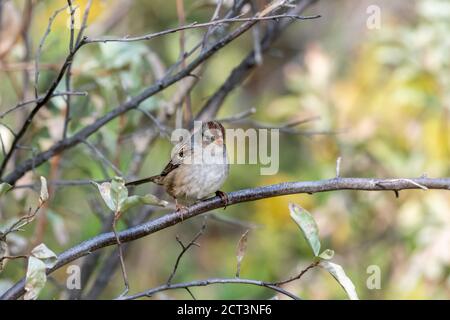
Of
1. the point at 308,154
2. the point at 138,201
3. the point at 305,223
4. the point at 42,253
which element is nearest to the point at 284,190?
the point at 305,223

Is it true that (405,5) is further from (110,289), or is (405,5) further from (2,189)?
(2,189)

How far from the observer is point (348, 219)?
481cm

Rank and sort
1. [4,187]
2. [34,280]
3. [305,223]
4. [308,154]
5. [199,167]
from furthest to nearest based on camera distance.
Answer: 1. [308,154]
2. [199,167]
3. [305,223]
4. [4,187]
5. [34,280]

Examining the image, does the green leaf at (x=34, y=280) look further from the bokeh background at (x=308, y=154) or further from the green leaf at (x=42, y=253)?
the bokeh background at (x=308, y=154)

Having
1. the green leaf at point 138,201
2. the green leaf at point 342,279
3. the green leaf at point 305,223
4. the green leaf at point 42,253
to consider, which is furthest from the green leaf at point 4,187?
the green leaf at point 342,279

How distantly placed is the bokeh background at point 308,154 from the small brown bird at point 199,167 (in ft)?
1.16

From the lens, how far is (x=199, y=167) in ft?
10.4

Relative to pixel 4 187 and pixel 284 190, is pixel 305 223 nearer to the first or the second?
pixel 284 190

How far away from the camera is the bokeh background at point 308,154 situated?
370 cm

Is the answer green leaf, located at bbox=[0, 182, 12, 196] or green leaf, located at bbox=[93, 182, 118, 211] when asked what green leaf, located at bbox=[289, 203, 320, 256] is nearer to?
green leaf, located at bbox=[93, 182, 118, 211]

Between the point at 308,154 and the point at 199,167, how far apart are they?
9.42 ft

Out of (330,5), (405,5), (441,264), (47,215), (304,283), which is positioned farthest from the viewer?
(330,5)
